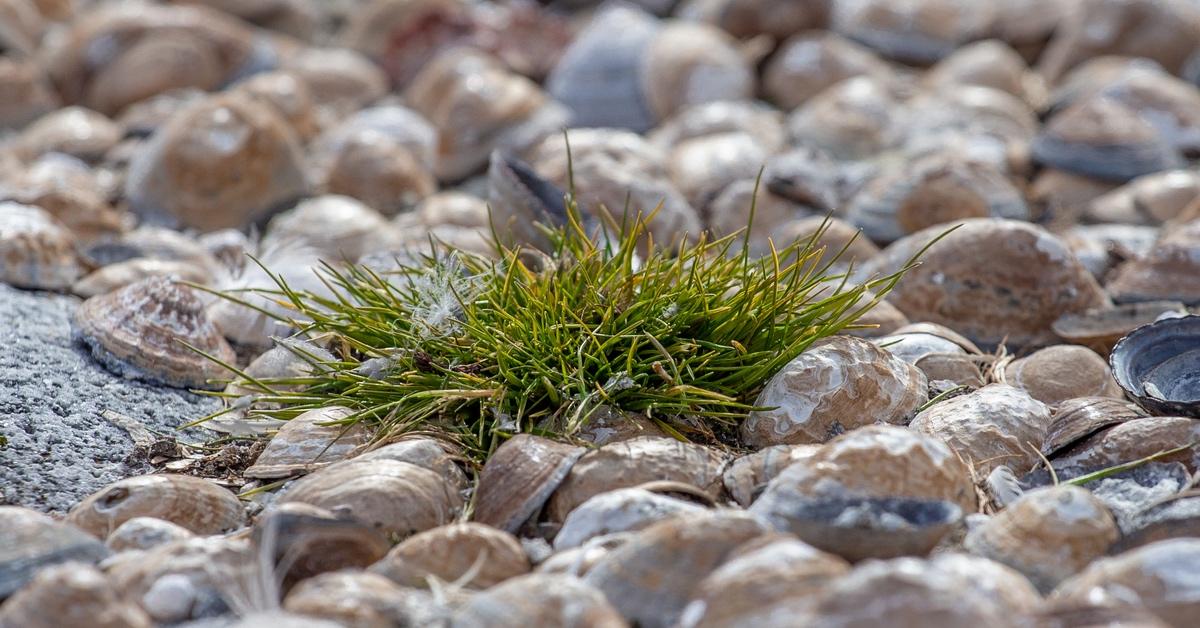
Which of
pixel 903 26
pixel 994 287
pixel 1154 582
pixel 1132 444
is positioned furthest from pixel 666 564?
pixel 903 26

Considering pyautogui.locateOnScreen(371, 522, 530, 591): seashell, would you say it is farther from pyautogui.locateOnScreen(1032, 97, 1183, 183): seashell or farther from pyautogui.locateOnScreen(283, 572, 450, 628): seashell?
pyautogui.locateOnScreen(1032, 97, 1183, 183): seashell

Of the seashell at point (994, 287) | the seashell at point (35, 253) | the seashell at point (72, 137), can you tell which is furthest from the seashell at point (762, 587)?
the seashell at point (72, 137)

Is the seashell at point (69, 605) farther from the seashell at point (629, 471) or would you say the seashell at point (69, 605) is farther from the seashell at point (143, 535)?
the seashell at point (629, 471)

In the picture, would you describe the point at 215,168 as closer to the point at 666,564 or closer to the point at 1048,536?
the point at 666,564

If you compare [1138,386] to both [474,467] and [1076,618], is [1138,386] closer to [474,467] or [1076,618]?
[1076,618]

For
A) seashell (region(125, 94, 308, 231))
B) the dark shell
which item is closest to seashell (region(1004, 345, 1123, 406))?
the dark shell
